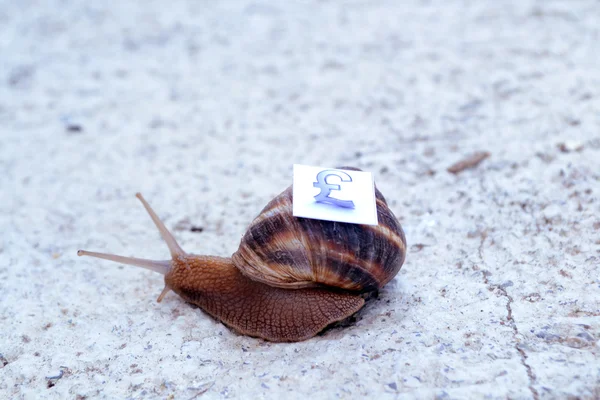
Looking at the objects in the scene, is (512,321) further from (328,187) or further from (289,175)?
(289,175)

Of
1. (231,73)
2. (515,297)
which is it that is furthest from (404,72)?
(515,297)

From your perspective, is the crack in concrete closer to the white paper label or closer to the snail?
the snail

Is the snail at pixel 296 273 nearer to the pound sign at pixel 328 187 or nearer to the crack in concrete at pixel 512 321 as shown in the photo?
the pound sign at pixel 328 187

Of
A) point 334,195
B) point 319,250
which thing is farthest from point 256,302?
point 334,195

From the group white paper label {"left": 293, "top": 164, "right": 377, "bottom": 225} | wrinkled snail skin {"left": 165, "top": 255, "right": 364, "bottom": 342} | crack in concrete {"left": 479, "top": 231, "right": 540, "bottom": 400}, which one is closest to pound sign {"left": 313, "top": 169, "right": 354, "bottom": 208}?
white paper label {"left": 293, "top": 164, "right": 377, "bottom": 225}

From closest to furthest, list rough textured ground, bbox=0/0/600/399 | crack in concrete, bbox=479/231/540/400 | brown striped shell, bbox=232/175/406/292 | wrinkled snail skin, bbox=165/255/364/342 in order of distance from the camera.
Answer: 1. crack in concrete, bbox=479/231/540/400
2. rough textured ground, bbox=0/0/600/399
3. brown striped shell, bbox=232/175/406/292
4. wrinkled snail skin, bbox=165/255/364/342

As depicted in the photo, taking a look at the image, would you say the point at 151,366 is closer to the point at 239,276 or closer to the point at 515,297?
the point at 239,276

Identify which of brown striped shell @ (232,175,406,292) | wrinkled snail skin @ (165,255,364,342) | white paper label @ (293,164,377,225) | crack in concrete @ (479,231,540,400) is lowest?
wrinkled snail skin @ (165,255,364,342)
